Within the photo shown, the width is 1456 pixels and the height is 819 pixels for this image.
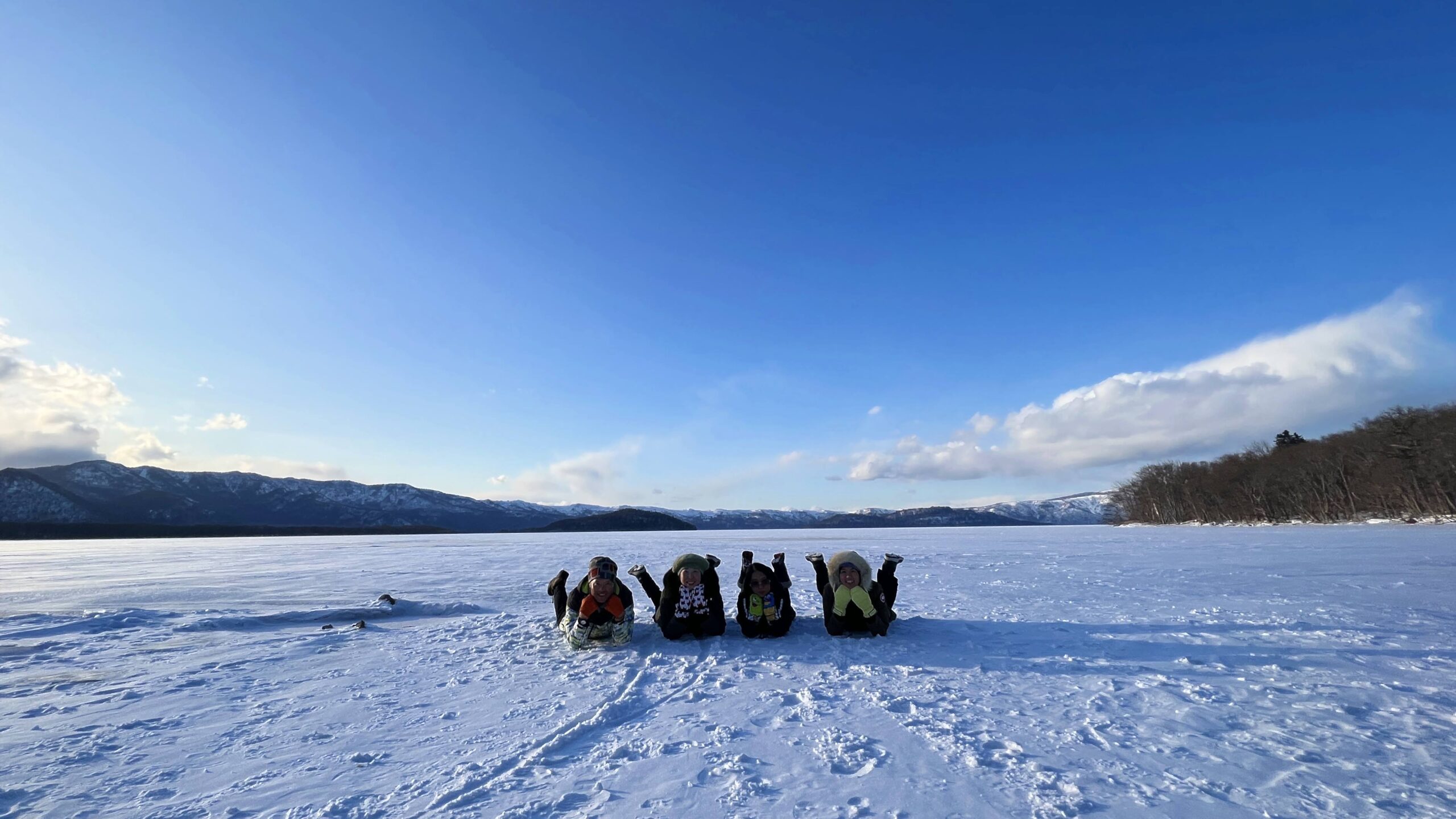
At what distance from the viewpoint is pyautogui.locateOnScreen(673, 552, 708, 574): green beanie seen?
30.4 feet

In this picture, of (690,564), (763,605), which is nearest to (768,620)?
(763,605)

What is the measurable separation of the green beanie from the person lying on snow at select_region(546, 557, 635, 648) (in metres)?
0.86

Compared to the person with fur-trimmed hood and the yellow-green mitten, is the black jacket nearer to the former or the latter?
the person with fur-trimmed hood

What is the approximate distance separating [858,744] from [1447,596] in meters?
15.1

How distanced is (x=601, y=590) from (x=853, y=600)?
12.5 feet

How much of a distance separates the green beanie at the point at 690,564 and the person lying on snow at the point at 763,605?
0.63m

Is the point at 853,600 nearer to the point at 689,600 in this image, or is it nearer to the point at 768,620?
the point at 768,620

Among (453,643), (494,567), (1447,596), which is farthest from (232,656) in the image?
(1447,596)

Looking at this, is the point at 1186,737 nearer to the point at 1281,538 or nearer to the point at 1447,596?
the point at 1447,596

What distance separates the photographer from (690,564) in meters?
9.27

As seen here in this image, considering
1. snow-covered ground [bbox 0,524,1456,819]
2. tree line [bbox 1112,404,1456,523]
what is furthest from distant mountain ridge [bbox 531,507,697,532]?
snow-covered ground [bbox 0,524,1456,819]

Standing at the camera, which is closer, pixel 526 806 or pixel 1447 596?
pixel 526 806

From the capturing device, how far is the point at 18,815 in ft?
13.1

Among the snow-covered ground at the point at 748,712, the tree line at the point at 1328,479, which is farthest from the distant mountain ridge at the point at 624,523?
the snow-covered ground at the point at 748,712
